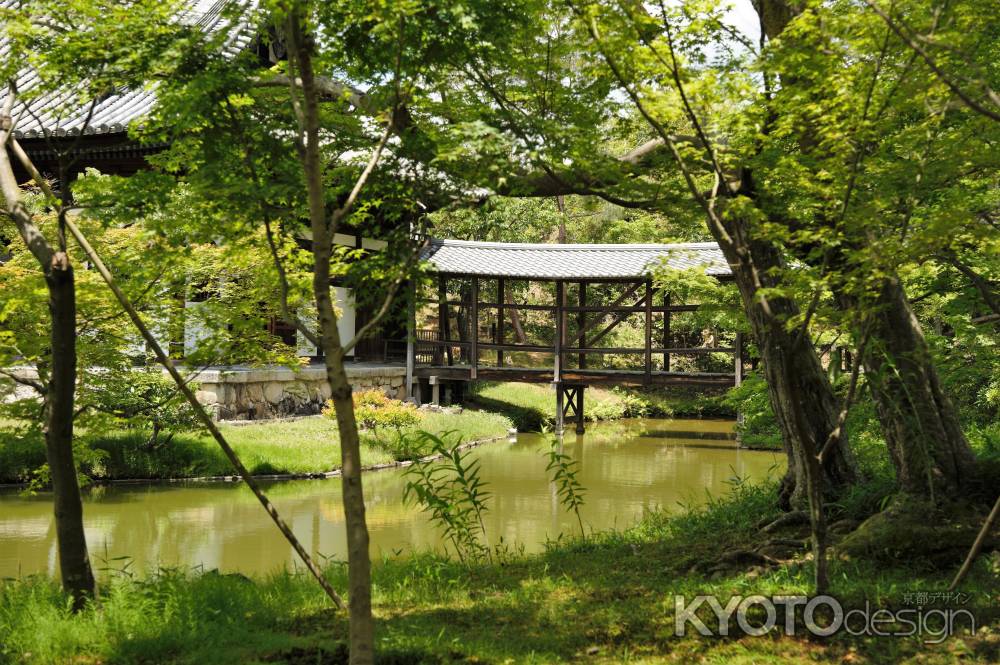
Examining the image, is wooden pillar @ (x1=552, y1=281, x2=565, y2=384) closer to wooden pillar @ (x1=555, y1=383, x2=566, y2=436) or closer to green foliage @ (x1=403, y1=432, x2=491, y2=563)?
wooden pillar @ (x1=555, y1=383, x2=566, y2=436)

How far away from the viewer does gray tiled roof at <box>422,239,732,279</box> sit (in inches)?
632

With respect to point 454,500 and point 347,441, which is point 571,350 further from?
point 347,441

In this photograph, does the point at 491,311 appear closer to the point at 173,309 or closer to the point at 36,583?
the point at 173,309

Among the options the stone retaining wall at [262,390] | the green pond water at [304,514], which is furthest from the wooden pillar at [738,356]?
the stone retaining wall at [262,390]

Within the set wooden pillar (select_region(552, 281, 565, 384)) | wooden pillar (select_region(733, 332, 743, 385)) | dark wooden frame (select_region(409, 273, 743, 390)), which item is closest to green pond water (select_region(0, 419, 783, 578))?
wooden pillar (select_region(733, 332, 743, 385))

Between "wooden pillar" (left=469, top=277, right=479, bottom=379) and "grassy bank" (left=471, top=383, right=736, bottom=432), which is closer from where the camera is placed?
"wooden pillar" (left=469, top=277, right=479, bottom=379)

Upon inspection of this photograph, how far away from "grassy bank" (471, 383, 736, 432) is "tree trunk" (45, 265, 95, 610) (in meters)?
14.3

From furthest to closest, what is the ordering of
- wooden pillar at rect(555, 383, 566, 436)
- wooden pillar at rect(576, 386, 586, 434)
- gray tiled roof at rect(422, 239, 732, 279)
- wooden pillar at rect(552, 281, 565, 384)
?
1. wooden pillar at rect(576, 386, 586, 434)
2. wooden pillar at rect(555, 383, 566, 436)
3. wooden pillar at rect(552, 281, 565, 384)
4. gray tiled roof at rect(422, 239, 732, 279)

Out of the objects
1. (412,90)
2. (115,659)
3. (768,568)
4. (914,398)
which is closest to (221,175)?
(412,90)

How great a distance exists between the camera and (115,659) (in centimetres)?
361

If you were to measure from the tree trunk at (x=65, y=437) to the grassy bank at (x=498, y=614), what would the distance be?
0.18 meters

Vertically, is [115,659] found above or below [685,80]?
below

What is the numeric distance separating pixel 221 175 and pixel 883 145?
3.27 metres

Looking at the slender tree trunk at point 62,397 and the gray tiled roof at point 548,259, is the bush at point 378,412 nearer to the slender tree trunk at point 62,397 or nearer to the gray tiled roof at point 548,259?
the gray tiled roof at point 548,259
